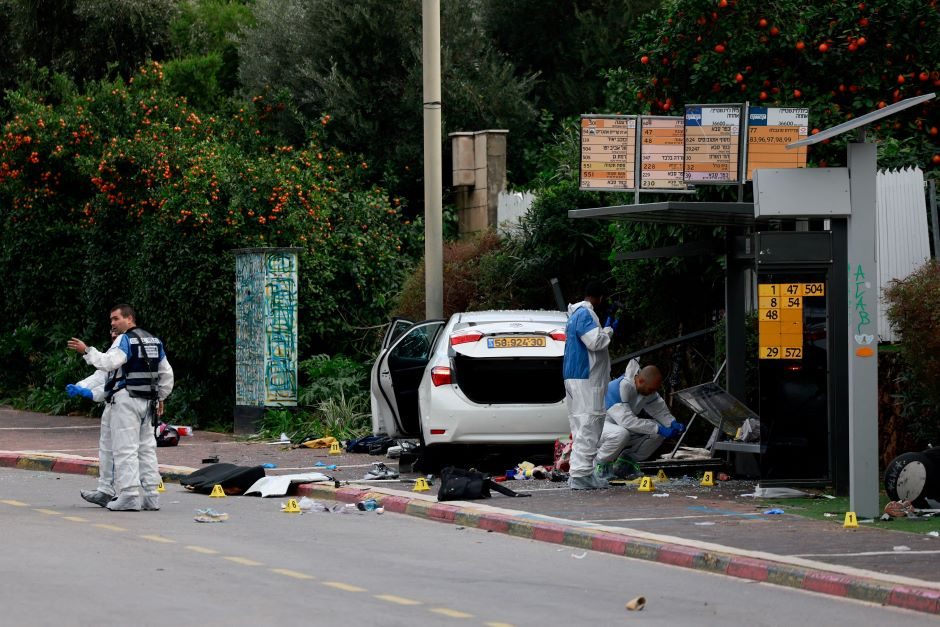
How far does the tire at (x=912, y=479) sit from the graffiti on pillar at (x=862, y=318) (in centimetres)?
115

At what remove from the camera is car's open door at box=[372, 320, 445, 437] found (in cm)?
1574

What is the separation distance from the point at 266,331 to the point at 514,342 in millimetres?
6819

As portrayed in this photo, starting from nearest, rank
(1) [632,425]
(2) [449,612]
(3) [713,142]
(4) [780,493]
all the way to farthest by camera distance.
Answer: (2) [449,612], (4) [780,493], (1) [632,425], (3) [713,142]

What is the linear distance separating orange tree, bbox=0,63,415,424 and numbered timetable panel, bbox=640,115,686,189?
24.1ft

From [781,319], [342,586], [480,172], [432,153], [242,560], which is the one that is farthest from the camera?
[480,172]

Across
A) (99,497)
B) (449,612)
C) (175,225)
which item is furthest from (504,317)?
(175,225)

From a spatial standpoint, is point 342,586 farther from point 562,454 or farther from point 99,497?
point 562,454

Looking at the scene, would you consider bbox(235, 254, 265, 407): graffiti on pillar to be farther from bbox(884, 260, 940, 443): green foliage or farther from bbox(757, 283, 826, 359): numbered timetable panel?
bbox(884, 260, 940, 443): green foliage

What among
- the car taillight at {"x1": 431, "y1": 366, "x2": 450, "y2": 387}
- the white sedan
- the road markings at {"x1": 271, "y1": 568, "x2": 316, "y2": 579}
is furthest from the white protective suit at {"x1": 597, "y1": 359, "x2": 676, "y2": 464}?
the road markings at {"x1": 271, "y1": 568, "x2": 316, "y2": 579}

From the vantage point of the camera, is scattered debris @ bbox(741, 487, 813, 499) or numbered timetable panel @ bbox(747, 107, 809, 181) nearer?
scattered debris @ bbox(741, 487, 813, 499)

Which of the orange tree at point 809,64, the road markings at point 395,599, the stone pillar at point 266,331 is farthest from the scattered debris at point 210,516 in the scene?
the stone pillar at point 266,331

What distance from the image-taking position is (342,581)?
9.27 meters

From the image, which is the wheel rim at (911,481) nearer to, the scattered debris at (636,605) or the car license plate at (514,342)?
the car license plate at (514,342)

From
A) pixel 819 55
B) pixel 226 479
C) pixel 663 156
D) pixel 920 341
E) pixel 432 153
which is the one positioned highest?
pixel 819 55
